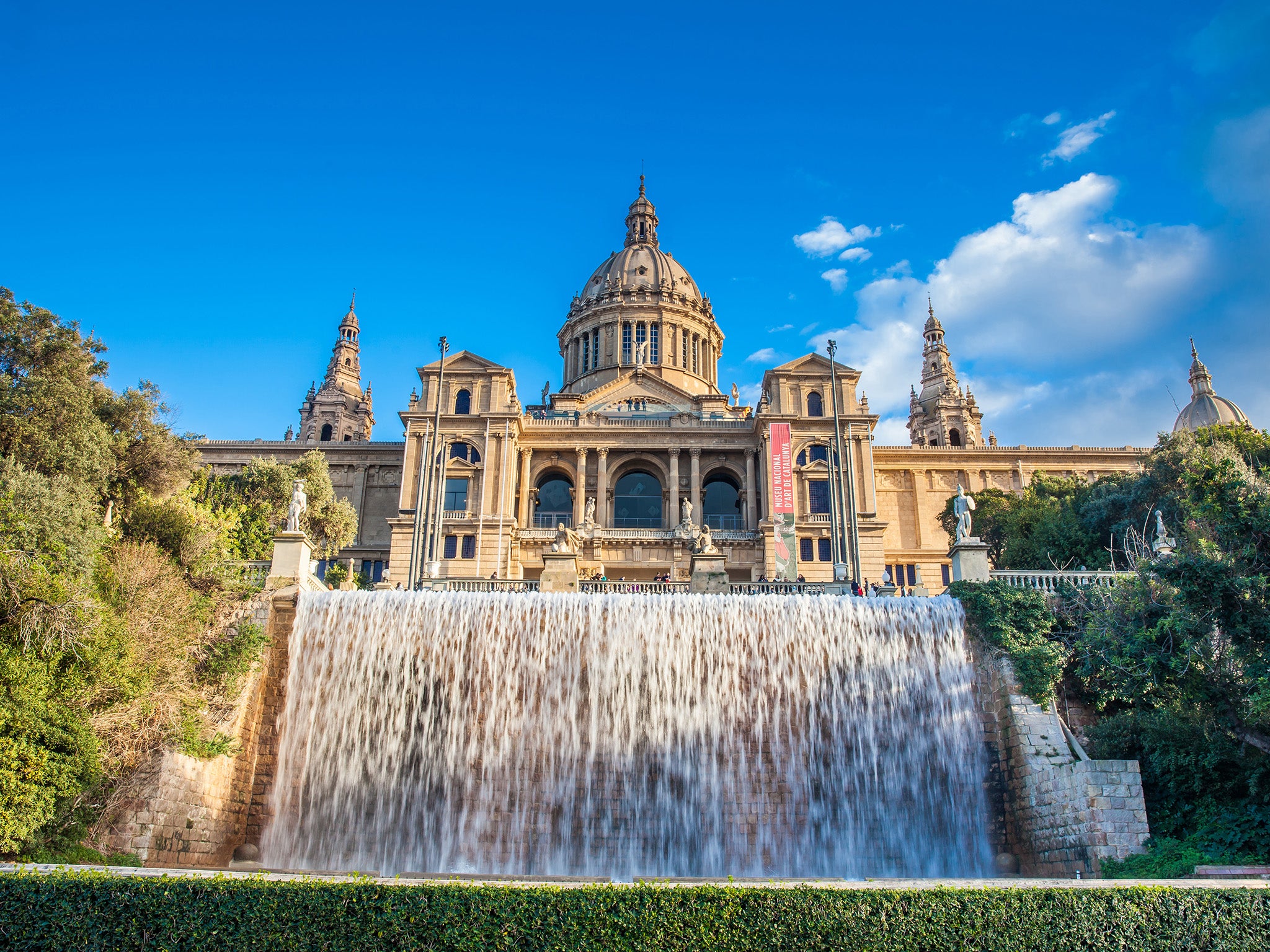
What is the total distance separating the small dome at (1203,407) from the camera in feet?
190

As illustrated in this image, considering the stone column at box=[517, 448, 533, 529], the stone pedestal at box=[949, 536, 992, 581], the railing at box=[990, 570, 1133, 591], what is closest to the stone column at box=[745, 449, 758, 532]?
the stone column at box=[517, 448, 533, 529]

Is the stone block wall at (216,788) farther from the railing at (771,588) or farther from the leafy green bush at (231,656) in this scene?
the railing at (771,588)

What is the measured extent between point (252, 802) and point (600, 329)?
51255 mm

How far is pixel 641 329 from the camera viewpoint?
66.2m

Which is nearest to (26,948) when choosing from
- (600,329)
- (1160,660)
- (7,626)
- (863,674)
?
(7,626)

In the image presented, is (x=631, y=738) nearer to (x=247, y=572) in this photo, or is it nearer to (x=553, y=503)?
(x=247, y=572)

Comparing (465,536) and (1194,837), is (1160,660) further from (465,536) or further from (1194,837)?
(465,536)

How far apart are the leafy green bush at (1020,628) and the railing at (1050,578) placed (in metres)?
1.26

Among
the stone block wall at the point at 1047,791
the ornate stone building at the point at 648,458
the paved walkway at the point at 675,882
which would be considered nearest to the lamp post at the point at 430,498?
the ornate stone building at the point at 648,458

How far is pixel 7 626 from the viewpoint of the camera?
51.9 ft

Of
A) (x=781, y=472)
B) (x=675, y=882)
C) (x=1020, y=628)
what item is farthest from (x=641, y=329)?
(x=675, y=882)

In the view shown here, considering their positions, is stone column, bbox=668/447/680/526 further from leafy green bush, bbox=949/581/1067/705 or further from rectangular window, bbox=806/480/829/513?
leafy green bush, bbox=949/581/1067/705

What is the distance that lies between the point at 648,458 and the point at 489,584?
28.0m

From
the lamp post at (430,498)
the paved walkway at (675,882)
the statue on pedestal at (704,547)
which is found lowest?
the paved walkway at (675,882)
